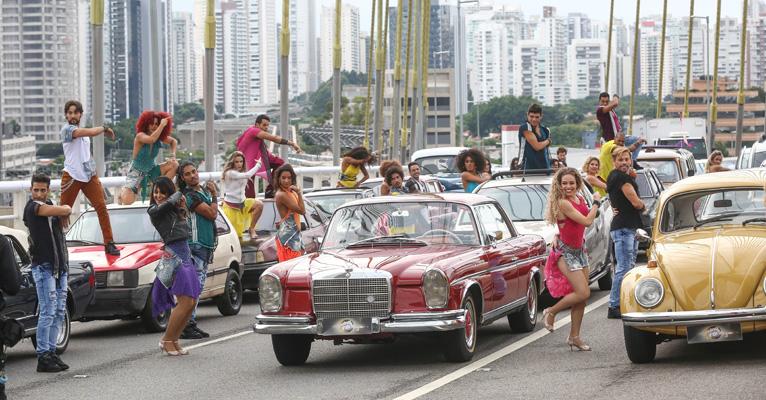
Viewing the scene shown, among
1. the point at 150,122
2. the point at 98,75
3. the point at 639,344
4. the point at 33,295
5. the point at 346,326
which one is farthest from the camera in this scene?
the point at 98,75

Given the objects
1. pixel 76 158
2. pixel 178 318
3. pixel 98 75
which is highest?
pixel 98 75

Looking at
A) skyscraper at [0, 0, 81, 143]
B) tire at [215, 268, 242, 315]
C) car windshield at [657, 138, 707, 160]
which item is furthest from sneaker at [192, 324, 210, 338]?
skyscraper at [0, 0, 81, 143]

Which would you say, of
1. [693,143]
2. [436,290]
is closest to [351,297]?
[436,290]

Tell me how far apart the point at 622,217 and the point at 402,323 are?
4.20 metres

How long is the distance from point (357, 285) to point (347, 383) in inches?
36.7

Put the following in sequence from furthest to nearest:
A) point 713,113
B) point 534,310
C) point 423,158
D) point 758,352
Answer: point 713,113 < point 423,158 < point 534,310 < point 758,352

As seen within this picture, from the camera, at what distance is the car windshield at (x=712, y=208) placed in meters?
13.6

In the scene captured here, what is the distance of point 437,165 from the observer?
1350 inches

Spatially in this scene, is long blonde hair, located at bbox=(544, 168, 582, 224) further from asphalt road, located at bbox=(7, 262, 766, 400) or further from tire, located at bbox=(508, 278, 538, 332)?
tire, located at bbox=(508, 278, 538, 332)

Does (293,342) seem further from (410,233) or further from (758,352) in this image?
(758,352)

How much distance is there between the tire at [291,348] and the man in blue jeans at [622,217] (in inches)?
152

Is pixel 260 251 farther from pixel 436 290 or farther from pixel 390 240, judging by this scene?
pixel 436 290

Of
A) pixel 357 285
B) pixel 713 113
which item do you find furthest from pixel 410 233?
pixel 713 113

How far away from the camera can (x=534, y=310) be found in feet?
51.4
